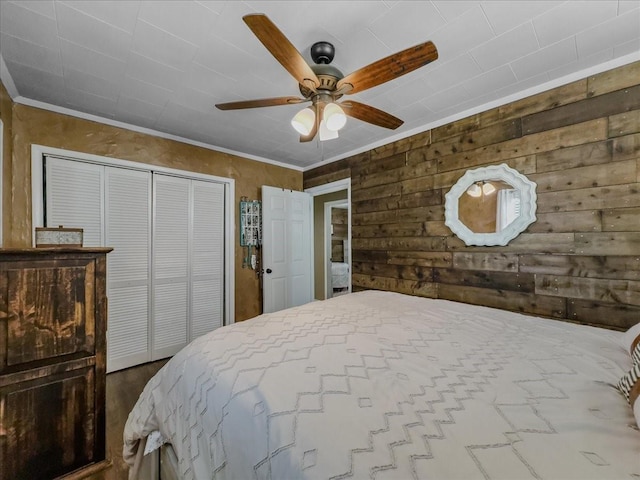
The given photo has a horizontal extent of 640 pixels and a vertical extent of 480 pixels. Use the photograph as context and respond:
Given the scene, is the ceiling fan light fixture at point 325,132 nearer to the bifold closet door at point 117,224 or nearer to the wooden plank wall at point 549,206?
the wooden plank wall at point 549,206

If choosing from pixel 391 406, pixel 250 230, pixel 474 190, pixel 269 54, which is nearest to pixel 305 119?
pixel 269 54

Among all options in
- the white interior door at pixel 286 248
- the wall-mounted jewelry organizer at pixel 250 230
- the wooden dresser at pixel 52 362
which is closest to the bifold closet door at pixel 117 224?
the wall-mounted jewelry organizer at pixel 250 230

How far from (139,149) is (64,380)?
2188 mm

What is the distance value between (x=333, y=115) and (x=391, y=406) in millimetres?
1375

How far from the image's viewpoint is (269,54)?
1.63 metres

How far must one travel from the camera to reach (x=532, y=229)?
2004 millimetres

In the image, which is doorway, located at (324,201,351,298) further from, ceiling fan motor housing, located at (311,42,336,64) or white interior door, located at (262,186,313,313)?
ceiling fan motor housing, located at (311,42,336,64)

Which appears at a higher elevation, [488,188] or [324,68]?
[324,68]

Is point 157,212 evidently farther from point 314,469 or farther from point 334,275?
point 334,275

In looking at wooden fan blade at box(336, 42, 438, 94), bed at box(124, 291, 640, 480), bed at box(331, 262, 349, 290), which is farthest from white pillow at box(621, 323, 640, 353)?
bed at box(331, 262, 349, 290)

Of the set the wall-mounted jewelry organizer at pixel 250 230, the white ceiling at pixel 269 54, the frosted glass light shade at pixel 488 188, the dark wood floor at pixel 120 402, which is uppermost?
the white ceiling at pixel 269 54

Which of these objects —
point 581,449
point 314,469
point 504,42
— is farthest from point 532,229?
point 314,469

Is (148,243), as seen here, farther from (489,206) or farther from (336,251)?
(336,251)

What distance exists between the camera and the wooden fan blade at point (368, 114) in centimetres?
160
